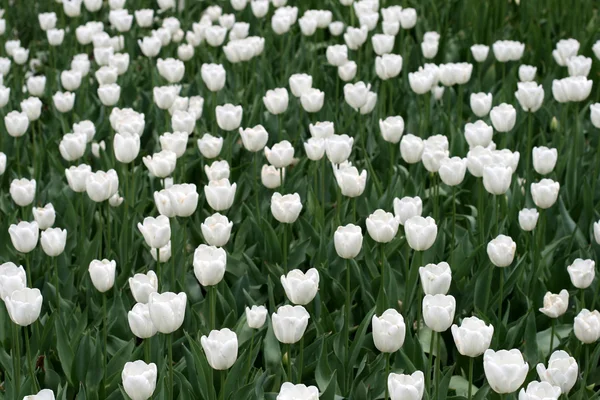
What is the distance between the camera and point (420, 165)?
382 cm

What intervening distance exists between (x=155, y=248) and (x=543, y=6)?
12.5ft

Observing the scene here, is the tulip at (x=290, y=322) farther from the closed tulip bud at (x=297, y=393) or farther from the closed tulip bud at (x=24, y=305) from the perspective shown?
the closed tulip bud at (x=24, y=305)

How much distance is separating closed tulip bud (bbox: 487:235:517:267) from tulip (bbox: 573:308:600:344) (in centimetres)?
30

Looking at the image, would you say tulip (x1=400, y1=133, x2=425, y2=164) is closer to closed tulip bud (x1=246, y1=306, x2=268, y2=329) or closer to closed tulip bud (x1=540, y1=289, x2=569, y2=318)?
closed tulip bud (x1=540, y1=289, x2=569, y2=318)

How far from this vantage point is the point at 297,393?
2088 mm

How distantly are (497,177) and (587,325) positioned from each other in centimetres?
64

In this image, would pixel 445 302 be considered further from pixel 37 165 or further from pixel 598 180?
pixel 37 165

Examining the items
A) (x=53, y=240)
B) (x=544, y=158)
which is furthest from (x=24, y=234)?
(x=544, y=158)

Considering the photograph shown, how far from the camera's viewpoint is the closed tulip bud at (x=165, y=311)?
223 centimetres

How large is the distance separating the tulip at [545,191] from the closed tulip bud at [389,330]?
36.5 inches

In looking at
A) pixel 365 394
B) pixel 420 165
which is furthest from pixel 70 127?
pixel 365 394

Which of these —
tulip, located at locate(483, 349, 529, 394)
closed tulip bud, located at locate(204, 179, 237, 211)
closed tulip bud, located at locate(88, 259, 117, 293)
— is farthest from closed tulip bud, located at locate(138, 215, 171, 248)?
tulip, located at locate(483, 349, 529, 394)

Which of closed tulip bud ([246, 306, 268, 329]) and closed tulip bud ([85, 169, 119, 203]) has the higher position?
closed tulip bud ([85, 169, 119, 203])

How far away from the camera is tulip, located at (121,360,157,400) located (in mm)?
2133
